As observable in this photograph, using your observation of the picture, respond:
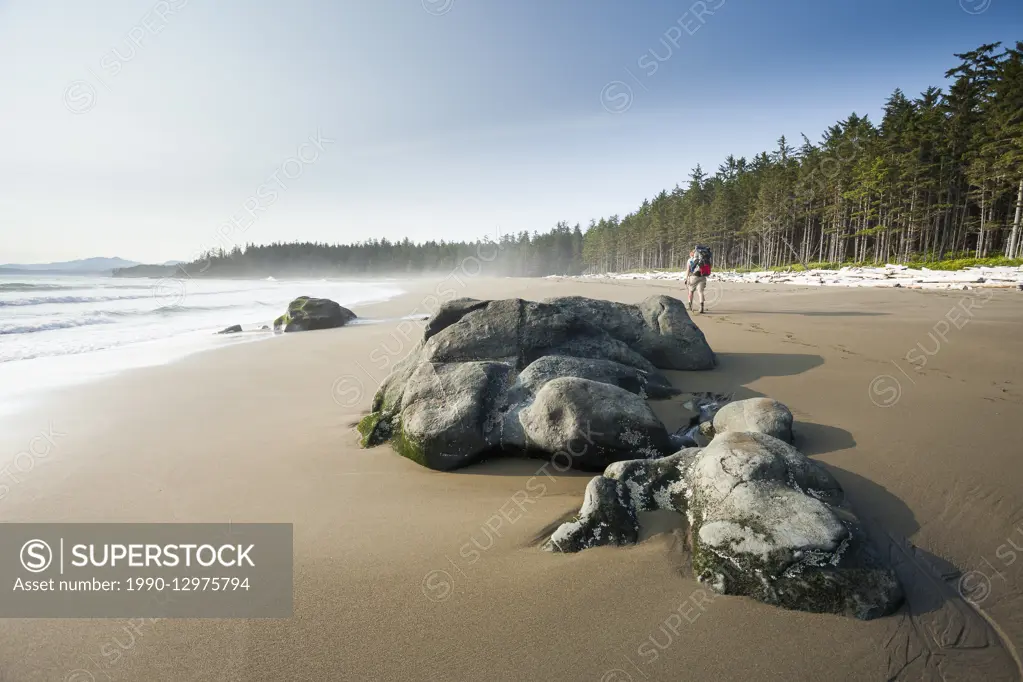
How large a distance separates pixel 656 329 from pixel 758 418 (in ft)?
10.8

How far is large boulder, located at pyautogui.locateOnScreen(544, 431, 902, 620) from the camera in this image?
2.27 metres

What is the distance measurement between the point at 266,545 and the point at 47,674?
1.11 meters

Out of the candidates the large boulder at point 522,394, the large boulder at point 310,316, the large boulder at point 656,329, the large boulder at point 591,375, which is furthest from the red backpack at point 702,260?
the large boulder at point 310,316

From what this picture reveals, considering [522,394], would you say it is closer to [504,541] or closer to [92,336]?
Answer: [504,541]

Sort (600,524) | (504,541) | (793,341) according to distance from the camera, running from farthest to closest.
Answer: (793,341)
(504,541)
(600,524)

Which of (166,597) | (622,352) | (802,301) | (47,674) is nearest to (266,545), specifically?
(166,597)

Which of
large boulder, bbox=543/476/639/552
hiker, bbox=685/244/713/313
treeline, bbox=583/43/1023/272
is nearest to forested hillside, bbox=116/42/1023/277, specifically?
treeline, bbox=583/43/1023/272

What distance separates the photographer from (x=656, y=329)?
7.33 meters

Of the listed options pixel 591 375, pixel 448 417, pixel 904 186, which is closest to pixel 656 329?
pixel 591 375

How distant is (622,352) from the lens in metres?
6.32

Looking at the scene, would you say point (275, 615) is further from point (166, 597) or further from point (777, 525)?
point (777, 525)

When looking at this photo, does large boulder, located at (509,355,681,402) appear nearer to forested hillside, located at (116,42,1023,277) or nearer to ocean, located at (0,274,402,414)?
ocean, located at (0,274,402,414)

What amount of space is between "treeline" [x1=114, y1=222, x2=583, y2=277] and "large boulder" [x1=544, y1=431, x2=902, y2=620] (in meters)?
121

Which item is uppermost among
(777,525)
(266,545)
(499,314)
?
(499,314)
